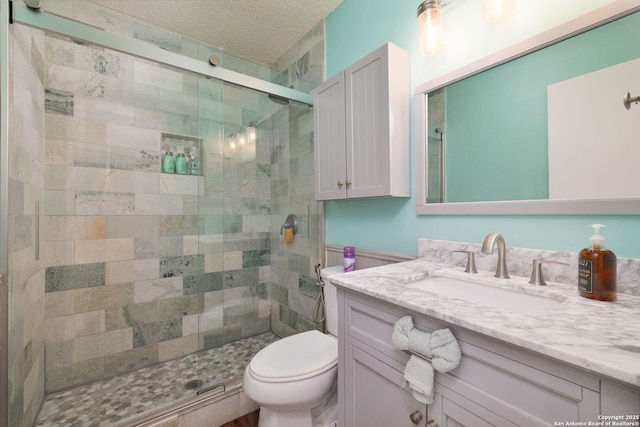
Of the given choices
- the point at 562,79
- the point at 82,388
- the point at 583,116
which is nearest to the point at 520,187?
the point at 583,116

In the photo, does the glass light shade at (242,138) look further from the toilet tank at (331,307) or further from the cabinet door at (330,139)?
the toilet tank at (331,307)

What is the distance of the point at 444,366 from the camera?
65cm

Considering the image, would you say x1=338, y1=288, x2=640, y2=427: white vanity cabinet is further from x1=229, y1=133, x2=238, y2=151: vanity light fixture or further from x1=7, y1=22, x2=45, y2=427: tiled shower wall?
x1=229, y1=133, x2=238, y2=151: vanity light fixture

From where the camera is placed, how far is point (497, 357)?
587 mm

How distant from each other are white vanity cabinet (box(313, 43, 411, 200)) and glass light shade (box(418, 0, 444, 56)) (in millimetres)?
155

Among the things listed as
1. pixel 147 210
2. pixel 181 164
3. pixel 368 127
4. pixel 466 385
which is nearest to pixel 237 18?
pixel 181 164

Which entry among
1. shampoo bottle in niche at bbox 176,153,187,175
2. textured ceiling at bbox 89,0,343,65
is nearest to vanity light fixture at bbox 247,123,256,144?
shampoo bottle in niche at bbox 176,153,187,175

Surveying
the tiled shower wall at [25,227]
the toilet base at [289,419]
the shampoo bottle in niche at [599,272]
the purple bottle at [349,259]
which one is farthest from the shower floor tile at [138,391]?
the shampoo bottle in niche at [599,272]

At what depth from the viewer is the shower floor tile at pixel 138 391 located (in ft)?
4.91

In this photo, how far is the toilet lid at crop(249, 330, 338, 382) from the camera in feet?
3.84

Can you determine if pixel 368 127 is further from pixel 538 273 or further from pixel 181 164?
pixel 181 164

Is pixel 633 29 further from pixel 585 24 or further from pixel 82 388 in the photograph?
pixel 82 388

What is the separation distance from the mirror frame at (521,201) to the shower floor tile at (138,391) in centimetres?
162

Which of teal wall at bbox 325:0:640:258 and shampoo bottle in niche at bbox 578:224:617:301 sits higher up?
teal wall at bbox 325:0:640:258
